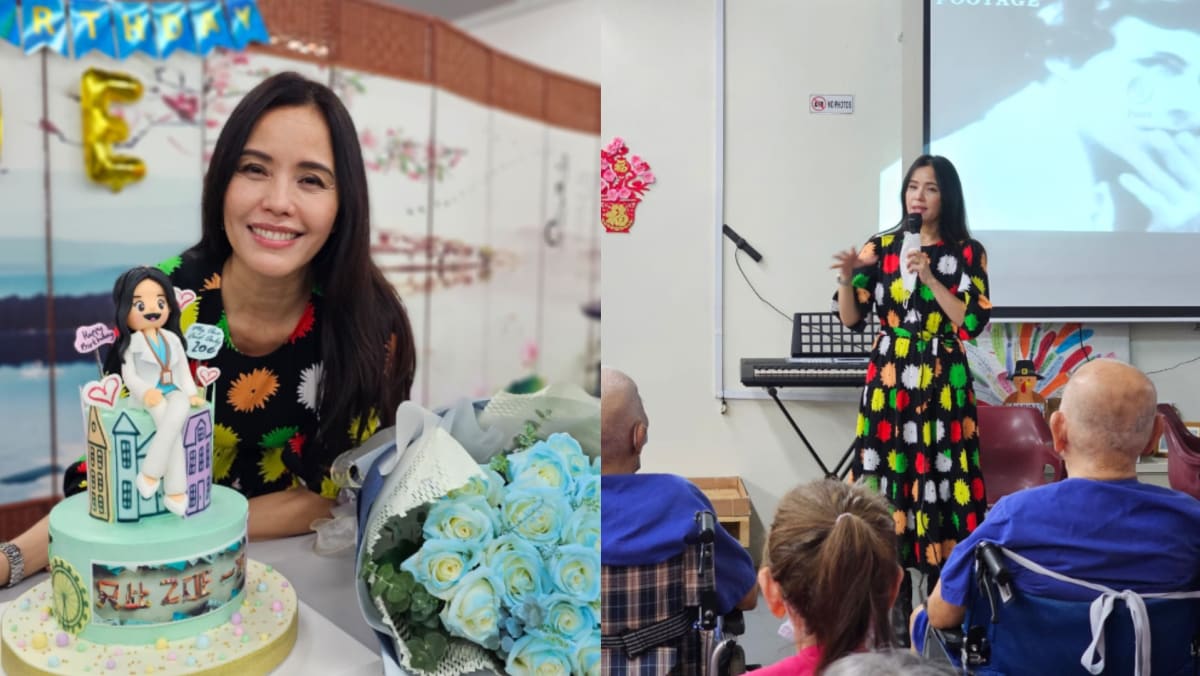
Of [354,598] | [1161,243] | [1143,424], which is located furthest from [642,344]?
[1161,243]

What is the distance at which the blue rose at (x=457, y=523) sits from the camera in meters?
0.54

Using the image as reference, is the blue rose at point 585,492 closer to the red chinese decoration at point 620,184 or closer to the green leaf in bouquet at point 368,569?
the green leaf in bouquet at point 368,569

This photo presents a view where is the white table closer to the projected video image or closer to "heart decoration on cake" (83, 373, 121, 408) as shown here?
"heart decoration on cake" (83, 373, 121, 408)

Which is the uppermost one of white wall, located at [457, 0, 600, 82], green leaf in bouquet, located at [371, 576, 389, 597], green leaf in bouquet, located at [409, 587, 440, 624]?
white wall, located at [457, 0, 600, 82]

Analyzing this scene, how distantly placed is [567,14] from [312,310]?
0.38 metres

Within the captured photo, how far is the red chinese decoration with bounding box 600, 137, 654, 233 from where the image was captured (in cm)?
87

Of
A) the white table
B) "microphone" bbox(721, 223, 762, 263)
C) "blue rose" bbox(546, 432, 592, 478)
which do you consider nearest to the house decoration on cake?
the white table

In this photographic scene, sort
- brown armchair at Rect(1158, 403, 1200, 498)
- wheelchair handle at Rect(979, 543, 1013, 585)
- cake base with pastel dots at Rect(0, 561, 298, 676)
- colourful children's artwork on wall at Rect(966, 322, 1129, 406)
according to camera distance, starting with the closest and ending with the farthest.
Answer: cake base with pastel dots at Rect(0, 561, 298, 676) → wheelchair handle at Rect(979, 543, 1013, 585) → brown armchair at Rect(1158, 403, 1200, 498) → colourful children's artwork on wall at Rect(966, 322, 1129, 406)

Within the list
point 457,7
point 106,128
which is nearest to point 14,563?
point 457,7

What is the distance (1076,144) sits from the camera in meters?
1.04

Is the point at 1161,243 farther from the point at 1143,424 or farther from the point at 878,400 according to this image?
the point at 878,400

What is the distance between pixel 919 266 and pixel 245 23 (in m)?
0.83

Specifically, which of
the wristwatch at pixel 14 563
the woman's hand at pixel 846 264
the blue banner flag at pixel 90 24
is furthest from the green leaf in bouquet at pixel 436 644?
the blue banner flag at pixel 90 24

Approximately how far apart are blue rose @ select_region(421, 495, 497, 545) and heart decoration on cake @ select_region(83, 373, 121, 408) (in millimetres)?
223
